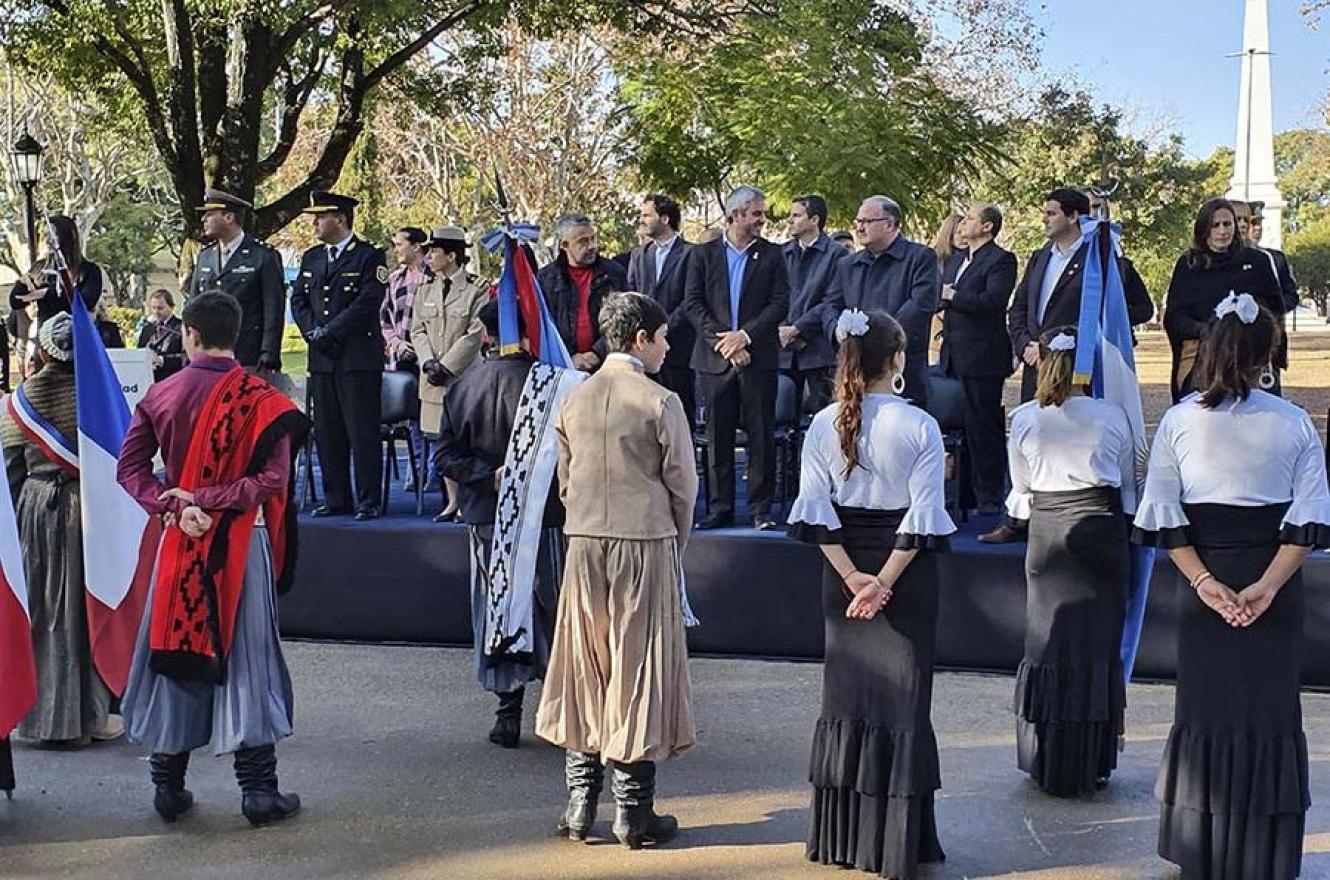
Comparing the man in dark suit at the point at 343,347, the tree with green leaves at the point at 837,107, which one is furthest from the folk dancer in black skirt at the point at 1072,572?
the tree with green leaves at the point at 837,107

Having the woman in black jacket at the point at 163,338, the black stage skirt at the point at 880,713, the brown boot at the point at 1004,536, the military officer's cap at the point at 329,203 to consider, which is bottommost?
the black stage skirt at the point at 880,713

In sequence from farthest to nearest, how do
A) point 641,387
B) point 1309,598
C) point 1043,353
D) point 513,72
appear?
point 513,72
point 1309,598
point 1043,353
point 641,387

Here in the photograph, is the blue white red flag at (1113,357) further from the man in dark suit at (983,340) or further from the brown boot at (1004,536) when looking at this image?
the man in dark suit at (983,340)

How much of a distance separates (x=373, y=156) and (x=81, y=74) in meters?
13.3

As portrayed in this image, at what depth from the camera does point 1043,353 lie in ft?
18.2

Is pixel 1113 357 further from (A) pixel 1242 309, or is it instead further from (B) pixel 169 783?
(B) pixel 169 783

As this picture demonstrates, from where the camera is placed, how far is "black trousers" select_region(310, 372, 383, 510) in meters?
8.94

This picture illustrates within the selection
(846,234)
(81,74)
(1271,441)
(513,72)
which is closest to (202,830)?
(1271,441)

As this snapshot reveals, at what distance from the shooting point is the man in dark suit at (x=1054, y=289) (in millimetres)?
7887

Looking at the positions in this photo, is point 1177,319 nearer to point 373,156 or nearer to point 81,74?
point 81,74

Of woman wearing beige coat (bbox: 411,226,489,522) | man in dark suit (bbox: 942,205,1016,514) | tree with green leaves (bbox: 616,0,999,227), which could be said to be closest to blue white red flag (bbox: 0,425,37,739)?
woman wearing beige coat (bbox: 411,226,489,522)

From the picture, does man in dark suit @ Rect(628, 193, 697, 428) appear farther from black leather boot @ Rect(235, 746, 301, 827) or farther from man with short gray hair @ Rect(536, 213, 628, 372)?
black leather boot @ Rect(235, 746, 301, 827)

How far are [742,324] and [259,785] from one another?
13.1 ft

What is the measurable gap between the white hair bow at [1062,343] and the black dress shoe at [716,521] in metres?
2.97
